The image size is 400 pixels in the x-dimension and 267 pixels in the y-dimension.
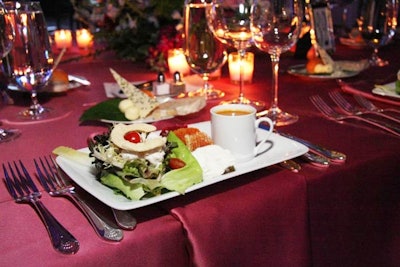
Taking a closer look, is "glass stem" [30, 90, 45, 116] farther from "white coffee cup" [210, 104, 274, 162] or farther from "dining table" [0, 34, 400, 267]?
"white coffee cup" [210, 104, 274, 162]

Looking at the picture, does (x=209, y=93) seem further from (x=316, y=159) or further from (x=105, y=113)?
(x=316, y=159)

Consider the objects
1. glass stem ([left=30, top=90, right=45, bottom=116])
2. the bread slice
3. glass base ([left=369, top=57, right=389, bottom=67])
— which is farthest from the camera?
glass base ([left=369, top=57, right=389, bottom=67])

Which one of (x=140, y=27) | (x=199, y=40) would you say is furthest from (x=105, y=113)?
(x=140, y=27)

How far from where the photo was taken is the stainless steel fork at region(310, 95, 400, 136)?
91cm

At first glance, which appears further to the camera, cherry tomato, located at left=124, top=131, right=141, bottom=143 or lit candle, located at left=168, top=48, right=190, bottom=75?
lit candle, located at left=168, top=48, right=190, bottom=75

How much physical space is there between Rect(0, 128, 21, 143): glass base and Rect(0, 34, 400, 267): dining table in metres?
0.02

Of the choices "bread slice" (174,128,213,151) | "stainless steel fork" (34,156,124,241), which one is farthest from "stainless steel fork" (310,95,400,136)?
"stainless steel fork" (34,156,124,241)

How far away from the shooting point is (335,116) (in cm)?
100

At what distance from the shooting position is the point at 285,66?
61.9 inches

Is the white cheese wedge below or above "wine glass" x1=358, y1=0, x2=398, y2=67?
below

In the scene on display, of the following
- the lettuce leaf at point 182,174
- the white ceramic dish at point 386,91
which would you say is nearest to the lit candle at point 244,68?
the white ceramic dish at point 386,91

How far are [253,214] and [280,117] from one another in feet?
1.30

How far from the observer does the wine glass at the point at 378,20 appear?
58.0 inches

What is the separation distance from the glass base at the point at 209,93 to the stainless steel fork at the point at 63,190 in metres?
0.51
